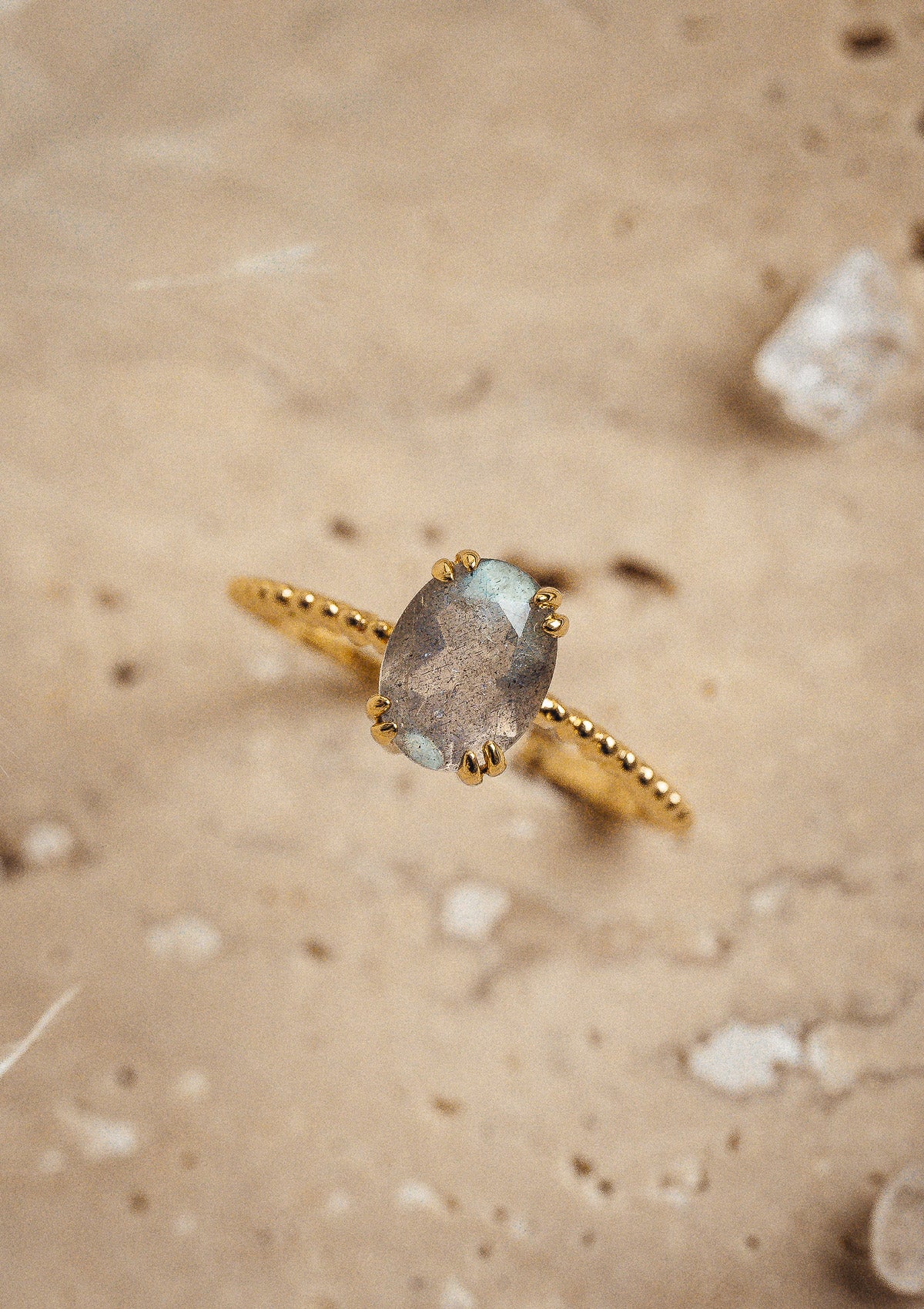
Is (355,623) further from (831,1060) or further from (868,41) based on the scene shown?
(868,41)

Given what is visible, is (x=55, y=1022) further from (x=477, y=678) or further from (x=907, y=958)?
(x=907, y=958)

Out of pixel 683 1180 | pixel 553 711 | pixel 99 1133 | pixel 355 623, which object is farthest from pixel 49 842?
pixel 683 1180

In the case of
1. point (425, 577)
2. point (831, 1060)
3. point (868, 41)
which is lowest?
point (831, 1060)

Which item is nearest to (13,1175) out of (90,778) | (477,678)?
(90,778)

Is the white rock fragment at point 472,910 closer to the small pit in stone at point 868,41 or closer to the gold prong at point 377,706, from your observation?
the gold prong at point 377,706

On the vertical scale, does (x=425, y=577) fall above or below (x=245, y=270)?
below

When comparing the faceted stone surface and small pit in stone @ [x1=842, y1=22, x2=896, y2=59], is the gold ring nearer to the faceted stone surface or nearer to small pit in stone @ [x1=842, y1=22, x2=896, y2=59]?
the faceted stone surface

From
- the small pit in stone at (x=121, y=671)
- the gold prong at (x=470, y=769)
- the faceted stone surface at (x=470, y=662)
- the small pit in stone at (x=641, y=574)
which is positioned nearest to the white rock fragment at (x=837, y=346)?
the small pit in stone at (x=641, y=574)
